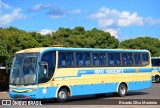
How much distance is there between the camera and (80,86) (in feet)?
72.5

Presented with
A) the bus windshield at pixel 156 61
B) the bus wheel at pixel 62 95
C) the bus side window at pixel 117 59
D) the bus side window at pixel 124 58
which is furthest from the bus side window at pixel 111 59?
the bus windshield at pixel 156 61

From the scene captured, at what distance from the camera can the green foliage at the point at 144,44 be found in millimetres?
82875

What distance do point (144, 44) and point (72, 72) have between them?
218 feet

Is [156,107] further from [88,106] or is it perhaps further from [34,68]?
[34,68]

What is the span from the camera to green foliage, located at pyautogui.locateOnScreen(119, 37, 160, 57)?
82875 millimetres

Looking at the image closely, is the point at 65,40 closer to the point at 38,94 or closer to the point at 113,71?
the point at 113,71

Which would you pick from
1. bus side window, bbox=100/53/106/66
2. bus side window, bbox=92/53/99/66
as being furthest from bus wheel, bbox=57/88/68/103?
bus side window, bbox=100/53/106/66

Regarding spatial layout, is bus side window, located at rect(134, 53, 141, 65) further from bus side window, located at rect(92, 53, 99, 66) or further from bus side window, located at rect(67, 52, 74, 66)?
bus side window, located at rect(67, 52, 74, 66)

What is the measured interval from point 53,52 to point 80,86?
272cm

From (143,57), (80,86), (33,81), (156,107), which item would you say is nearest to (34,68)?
(33,81)

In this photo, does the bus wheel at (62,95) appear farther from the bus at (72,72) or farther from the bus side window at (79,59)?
the bus side window at (79,59)

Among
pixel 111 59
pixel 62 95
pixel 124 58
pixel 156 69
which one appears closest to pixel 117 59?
pixel 111 59

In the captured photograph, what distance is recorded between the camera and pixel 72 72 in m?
21.6

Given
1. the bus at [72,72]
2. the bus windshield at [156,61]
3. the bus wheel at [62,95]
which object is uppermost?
the bus windshield at [156,61]
